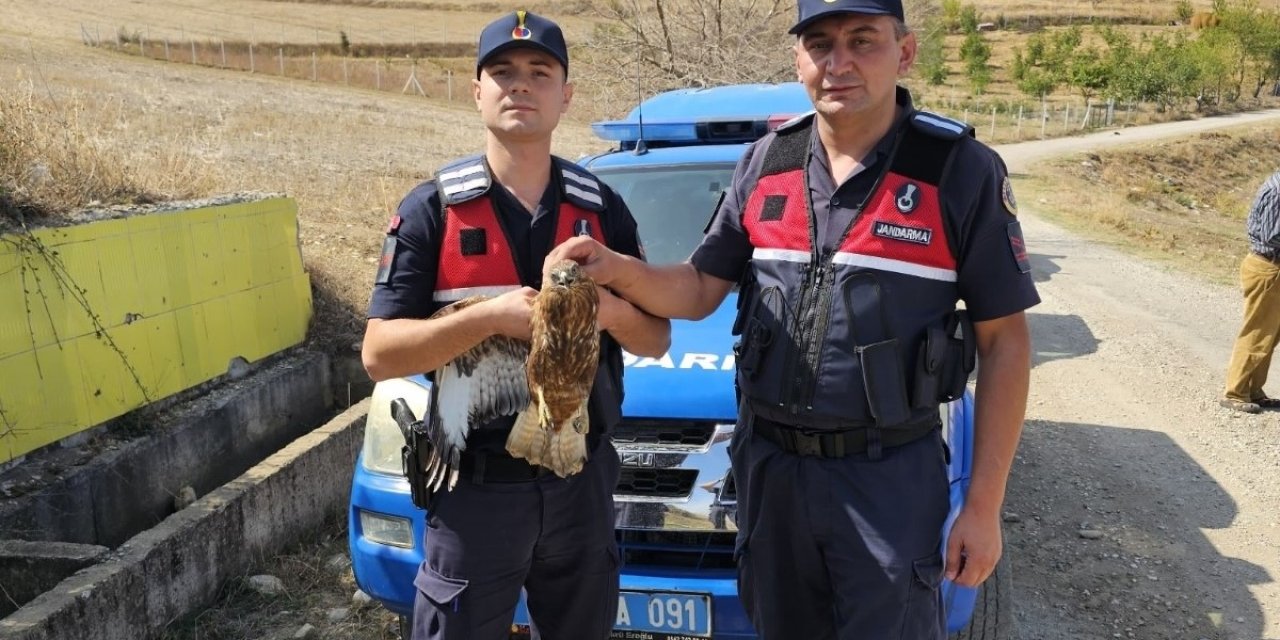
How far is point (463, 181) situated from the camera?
222cm

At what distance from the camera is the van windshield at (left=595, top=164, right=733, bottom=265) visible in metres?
4.04

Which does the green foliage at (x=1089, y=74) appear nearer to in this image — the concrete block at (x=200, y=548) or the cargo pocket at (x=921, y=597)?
the concrete block at (x=200, y=548)

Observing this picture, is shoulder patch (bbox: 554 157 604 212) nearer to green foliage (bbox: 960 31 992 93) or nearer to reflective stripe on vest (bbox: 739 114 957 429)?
reflective stripe on vest (bbox: 739 114 957 429)

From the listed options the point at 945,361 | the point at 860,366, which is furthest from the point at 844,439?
the point at 945,361

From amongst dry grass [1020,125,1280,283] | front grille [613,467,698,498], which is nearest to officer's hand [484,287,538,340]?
front grille [613,467,698,498]

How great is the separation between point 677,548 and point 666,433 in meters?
0.36

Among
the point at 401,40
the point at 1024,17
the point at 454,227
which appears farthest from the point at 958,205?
the point at 1024,17

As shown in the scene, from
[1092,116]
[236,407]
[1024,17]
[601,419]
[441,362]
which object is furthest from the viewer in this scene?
[1024,17]

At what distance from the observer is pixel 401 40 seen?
4528 centimetres

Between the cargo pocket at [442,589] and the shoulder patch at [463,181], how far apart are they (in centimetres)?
88

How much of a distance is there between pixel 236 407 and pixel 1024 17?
3194 inches

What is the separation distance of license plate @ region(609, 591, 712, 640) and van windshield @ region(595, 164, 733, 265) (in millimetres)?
1599

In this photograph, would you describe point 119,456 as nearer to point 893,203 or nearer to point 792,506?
point 792,506

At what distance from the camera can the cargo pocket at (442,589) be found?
2186 mm
